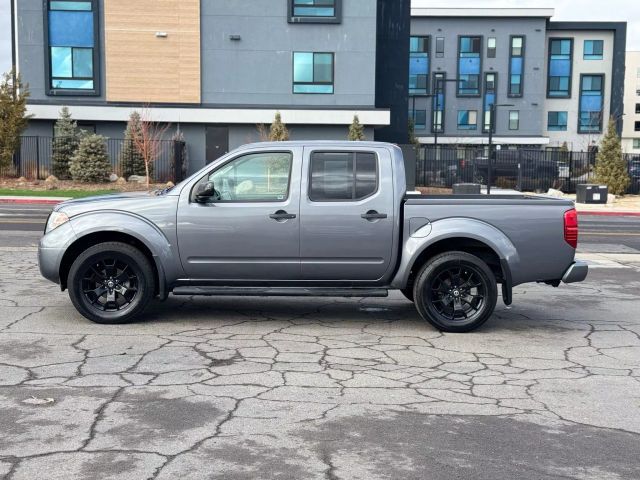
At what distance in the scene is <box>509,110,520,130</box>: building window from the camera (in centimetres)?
7012

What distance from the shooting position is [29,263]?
40.4 ft

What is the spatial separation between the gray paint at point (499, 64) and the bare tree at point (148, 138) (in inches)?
1439

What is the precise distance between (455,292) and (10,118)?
96.2 feet

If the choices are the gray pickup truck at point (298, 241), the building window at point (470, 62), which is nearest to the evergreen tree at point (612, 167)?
the gray pickup truck at point (298, 241)

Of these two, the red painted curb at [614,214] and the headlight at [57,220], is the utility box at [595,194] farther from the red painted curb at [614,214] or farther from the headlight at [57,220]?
the headlight at [57,220]

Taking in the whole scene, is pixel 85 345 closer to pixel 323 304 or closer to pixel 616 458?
pixel 323 304

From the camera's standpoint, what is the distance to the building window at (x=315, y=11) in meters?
39.2

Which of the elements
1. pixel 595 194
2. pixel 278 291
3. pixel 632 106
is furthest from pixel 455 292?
pixel 632 106

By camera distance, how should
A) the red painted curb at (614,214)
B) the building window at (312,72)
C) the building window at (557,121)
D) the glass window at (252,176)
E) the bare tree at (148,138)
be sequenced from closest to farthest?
1. the glass window at (252,176)
2. the red painted curb at (614,214)
3. the bare tree at (148,138)
4. the building window at (312,72)
5. the building window at (557,121)

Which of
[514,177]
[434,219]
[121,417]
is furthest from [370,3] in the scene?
[121,417]

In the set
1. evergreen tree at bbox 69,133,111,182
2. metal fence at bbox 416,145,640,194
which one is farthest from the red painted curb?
evergreen tree at bbox 69,133,111,182

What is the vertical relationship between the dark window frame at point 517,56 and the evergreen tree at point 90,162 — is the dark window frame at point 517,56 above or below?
above

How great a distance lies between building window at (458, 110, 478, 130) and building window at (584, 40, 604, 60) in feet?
43.1

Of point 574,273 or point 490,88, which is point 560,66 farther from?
point 574,273
